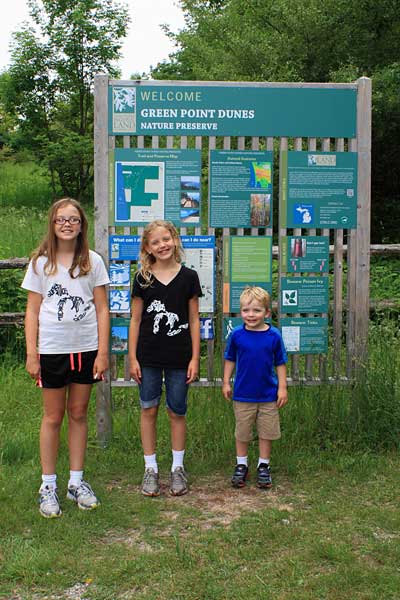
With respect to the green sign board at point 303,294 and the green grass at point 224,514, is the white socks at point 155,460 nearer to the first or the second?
the green grass at point 224,514

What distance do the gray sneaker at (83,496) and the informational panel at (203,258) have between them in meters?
1.71

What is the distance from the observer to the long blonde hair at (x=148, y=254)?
16.3 feet

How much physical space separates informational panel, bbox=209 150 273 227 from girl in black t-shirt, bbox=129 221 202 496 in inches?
29.2

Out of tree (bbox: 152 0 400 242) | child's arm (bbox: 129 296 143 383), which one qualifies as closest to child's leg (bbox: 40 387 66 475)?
child's arm (bbox: 129 296 143 383)

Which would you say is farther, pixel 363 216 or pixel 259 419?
pixel 363 216

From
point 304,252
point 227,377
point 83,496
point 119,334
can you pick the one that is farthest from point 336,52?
point 83,496

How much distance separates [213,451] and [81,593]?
2191 millimetres

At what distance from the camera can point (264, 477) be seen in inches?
201

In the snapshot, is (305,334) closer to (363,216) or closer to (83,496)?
(363,216)

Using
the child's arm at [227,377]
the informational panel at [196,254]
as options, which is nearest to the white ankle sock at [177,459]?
the child's arm at [227,377]

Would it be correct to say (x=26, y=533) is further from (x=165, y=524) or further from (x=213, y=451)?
(x=213, y=451)

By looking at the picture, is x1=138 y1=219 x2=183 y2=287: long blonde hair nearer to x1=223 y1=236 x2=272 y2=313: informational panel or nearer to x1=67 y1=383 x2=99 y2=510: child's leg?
x1=223 y1=236 x2=272 y2=313: informational panel

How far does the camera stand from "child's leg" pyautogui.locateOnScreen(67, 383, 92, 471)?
4.71 metres

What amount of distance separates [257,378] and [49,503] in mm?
1647
